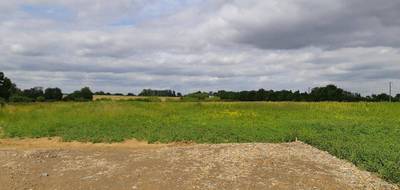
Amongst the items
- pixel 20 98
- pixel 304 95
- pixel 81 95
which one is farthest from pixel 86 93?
pixel 304 95

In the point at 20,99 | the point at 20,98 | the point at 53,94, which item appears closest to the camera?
the point at 20,99

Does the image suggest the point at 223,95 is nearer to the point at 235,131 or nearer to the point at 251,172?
the point at 235,131

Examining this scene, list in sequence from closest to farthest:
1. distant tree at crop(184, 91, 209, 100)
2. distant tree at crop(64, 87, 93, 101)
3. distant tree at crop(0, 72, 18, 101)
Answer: distant tree at crop(0, 72, 18, 101) < distant tree at crop(64, 87, 93, 101) < distant tree at crop(184, 91, 209, 100)

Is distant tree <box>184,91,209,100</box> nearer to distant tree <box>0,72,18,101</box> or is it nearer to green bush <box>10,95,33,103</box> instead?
green bush <box>10,95,33,103</box>

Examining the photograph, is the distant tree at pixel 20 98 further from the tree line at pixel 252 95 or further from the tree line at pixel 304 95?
the tree line at pixel 304 95

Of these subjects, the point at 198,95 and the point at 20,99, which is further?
the point at 198,95

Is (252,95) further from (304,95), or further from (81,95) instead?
(81,95)

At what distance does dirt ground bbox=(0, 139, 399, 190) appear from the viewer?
37.2ft

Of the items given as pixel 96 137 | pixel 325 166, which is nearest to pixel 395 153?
pixel 325 166

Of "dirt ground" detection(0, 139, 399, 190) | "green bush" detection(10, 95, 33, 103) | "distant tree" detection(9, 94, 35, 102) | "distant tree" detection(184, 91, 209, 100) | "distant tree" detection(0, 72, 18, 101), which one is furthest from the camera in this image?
"distant tree" detection(184, 91, 209, 100)

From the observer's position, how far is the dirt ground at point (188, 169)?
1133cm

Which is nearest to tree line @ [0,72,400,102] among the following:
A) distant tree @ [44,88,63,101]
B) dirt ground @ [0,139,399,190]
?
distant tree @ [44,88,63,101]

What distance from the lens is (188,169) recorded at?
12570 mm

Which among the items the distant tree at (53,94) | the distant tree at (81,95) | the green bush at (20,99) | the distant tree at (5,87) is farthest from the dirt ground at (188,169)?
the distant tree at (53,94)
